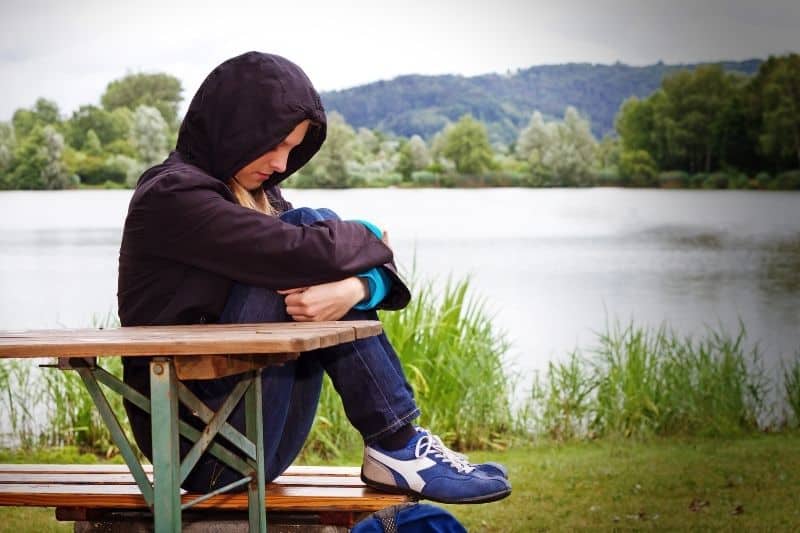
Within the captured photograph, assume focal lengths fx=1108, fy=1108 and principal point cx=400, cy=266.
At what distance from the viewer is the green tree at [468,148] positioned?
7363 millimetres

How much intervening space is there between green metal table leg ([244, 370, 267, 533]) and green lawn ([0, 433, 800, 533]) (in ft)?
5.39

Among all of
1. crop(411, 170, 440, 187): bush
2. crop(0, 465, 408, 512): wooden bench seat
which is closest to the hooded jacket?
crop(0, 465, 408, 512): wooden bench seat

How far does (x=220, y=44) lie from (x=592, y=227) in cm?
277

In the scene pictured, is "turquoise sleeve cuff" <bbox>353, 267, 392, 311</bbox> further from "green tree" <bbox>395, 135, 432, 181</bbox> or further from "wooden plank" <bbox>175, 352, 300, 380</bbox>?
"green tree" <bbox>395, 135, 432, 181</bbox>

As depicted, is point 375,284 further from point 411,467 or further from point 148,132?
point 148,132

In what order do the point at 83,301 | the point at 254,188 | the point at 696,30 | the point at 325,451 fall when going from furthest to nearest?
the point at 696,30 < the point at 83,301 < the point at 325,451 < the point at 254,188

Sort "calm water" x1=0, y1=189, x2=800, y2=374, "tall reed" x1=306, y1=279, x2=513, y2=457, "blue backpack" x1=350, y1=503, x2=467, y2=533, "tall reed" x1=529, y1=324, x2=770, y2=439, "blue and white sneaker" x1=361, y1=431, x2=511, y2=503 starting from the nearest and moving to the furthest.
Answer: "blue and white sneaker" x1=361, y1=431, x2=511, y2=503 → "blue backpack" x1=350, y1=503, x2=467, y2=533 → "tall reed" x1=306, y1=279, x2=513, y2=457 → "tall reed" x1=529, y1=324, x2=770, y2=439 → "calm water" x1=0, y1=189, x2=800, y2=374

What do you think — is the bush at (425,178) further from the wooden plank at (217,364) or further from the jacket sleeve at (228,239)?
the wooden plank at (217,364)

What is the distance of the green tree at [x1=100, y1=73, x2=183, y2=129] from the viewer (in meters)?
7.39

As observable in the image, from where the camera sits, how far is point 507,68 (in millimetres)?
7438

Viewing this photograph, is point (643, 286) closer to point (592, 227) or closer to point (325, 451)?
point (592, 227)

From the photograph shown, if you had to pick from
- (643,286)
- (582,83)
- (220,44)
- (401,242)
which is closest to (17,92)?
(220,44)

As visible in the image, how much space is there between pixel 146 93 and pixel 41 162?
831mm

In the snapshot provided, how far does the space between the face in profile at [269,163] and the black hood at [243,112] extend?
4 cm
